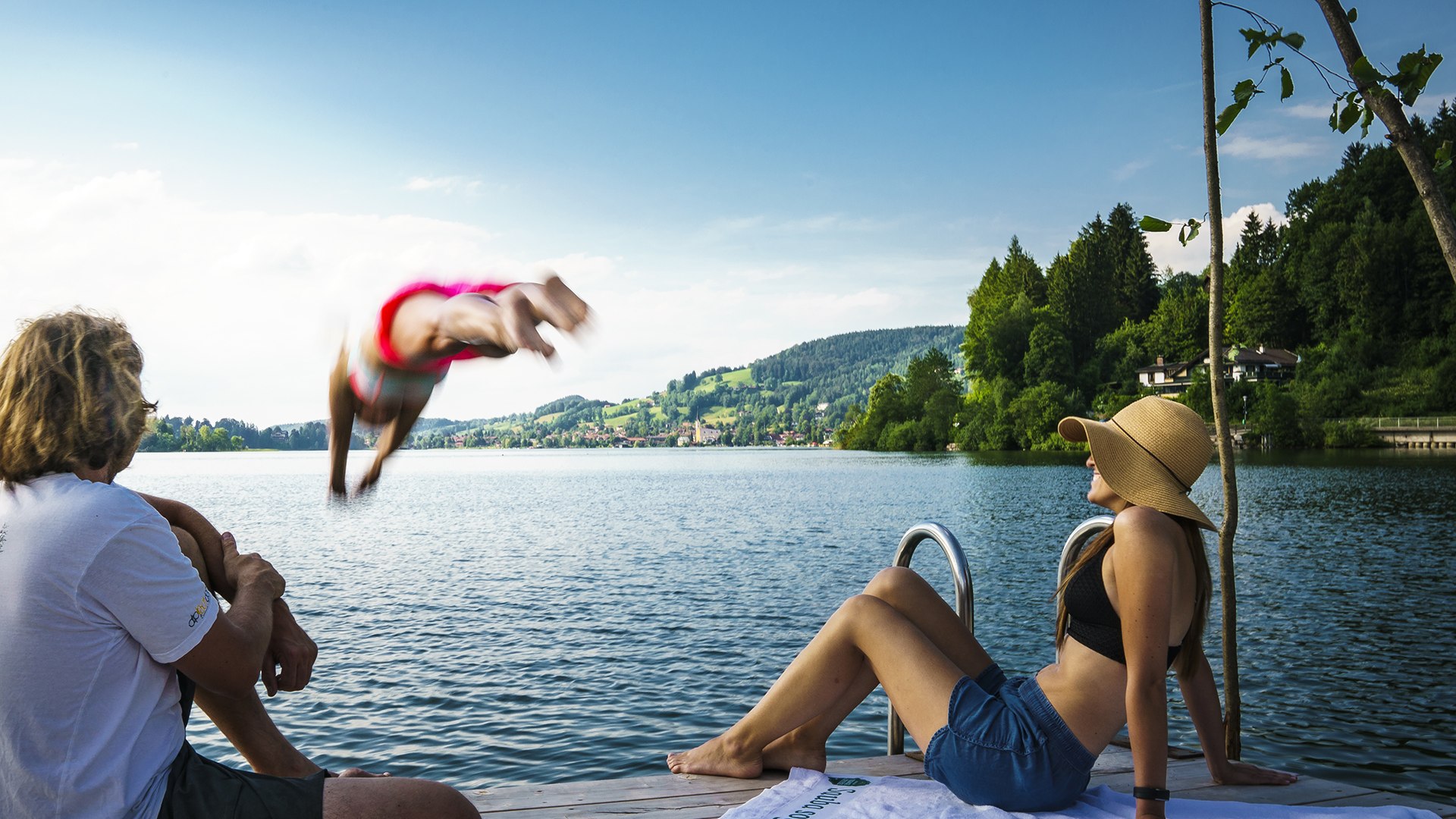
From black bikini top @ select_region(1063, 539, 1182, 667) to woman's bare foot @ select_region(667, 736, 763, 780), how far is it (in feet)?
4.32

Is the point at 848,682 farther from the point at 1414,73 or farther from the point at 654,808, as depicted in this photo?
the point at 1414,73

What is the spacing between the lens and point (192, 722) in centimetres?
1006

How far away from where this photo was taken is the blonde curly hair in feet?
6.09

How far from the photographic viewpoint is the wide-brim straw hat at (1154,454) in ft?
9.81

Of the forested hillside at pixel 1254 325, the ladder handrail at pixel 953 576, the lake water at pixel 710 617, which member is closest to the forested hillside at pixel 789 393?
the forested hillside at pixel 1254 325

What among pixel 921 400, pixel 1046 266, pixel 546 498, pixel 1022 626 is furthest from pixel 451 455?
pixel 1022 626

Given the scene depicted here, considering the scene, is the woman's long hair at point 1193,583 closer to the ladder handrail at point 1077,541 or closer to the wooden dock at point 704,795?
the wooden dock at point 704,795

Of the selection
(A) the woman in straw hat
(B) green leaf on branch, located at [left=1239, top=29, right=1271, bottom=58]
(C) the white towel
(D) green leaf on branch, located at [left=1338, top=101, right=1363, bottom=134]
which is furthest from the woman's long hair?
(B) green leaf on branch, located at [left=1239, top=29, right=1271, bottom=58]

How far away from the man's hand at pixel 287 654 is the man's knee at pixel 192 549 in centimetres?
20

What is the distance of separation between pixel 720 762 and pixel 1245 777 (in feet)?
6.44

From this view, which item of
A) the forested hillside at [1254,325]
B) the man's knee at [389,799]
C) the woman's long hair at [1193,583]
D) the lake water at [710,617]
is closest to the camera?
the man's knee at [389,799]

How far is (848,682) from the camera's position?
354cm

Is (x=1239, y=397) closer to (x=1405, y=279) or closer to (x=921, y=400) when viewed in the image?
(x=1405, y=279)

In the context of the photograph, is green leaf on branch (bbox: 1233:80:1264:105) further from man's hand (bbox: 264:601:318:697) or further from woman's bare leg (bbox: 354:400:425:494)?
man's hand (bbox: 264:601:318:697)
